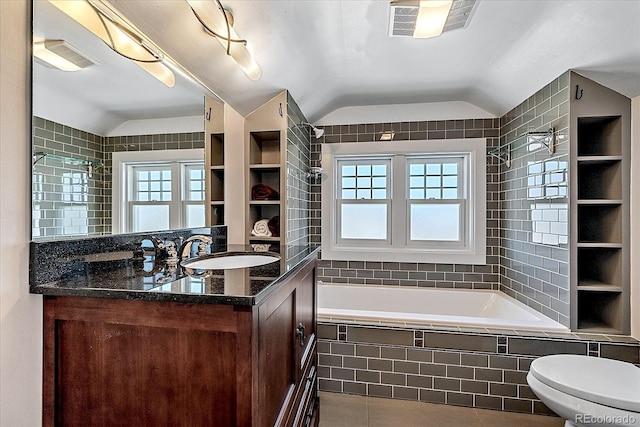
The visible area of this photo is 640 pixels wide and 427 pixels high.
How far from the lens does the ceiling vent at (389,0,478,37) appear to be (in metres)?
1.62

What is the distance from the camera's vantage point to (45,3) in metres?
0.99

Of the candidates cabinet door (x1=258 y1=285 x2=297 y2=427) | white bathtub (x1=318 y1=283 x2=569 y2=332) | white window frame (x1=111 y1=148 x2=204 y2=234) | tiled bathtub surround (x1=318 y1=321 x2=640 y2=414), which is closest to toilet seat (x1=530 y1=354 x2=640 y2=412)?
tiled bathtub surround (x1=318 y1=321 x2=640 y2=414)

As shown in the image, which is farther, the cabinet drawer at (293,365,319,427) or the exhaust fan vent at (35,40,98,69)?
the cabinet drawer at (293,365,319,427)

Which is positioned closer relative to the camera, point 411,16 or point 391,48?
point 411,16

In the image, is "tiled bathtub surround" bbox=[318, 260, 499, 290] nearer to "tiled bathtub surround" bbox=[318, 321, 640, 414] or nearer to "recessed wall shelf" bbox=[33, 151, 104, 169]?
"tiled bathtub surround" bbox=[318, 321, 640, 414]

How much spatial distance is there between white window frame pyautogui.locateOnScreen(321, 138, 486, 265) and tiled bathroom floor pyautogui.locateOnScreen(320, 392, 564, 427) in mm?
1408

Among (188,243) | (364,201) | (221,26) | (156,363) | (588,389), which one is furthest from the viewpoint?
(364,201)

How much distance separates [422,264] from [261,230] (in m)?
1.66

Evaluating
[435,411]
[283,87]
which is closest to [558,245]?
[435,411]

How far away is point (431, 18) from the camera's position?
1.73m

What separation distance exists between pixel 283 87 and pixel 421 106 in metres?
1.47

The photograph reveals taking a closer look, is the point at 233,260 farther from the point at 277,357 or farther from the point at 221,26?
the point at 221,26

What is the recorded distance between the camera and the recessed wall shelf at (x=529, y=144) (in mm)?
2260

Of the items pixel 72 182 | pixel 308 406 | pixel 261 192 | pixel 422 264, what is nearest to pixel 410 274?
pixel 422 264
